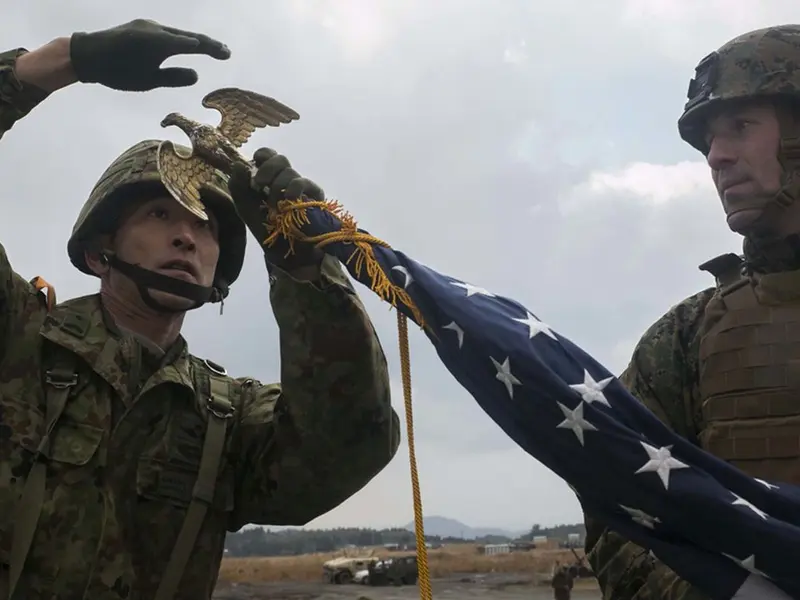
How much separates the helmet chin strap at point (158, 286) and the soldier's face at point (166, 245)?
0.02 metres

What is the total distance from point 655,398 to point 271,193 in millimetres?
1593

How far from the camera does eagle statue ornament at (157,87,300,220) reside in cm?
302

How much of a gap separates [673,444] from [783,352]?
1.81 ft

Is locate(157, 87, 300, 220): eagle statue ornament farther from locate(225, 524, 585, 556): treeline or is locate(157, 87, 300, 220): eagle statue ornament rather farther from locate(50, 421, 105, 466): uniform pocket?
locate(225, 524, 585, 556): treeline

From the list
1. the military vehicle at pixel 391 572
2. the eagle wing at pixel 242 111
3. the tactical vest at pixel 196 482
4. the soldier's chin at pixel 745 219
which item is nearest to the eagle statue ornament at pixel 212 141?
the eagle wing at pixel 242 111

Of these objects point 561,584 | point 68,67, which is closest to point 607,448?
point 68,67

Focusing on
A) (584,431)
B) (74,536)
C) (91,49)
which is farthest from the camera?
(91,49)

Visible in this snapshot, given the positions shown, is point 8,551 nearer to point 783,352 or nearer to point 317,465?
point 317,465

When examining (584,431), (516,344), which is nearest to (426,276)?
(516,344)

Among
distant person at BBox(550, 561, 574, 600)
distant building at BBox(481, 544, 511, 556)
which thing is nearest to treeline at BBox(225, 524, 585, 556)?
distant building at BBox(481, 544, 511, 556)

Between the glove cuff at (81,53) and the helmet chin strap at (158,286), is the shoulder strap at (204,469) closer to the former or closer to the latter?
the helmet chin strap at (158,286)

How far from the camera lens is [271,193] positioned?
111 inches

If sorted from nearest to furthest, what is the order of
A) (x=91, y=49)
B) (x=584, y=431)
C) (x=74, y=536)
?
(x=584, y=431) < (x=74, y=536) < (x=91, y=49)

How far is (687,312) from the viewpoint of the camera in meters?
3.25
